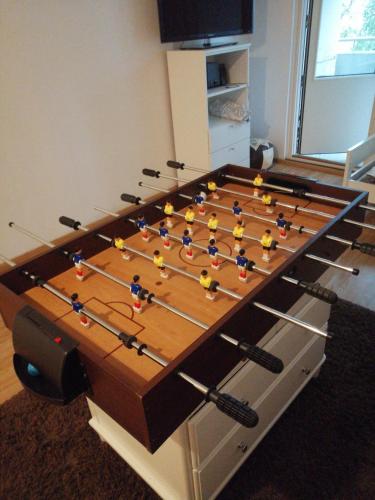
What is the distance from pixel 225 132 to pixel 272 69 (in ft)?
3.45

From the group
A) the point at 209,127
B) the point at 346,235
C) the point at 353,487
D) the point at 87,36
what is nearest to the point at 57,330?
the point at 346,235

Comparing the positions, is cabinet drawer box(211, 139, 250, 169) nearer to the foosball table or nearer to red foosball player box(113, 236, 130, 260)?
the foosball table

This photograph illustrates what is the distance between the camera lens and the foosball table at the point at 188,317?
0.83 m

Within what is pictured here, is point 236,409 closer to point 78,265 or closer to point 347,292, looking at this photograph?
point 78,265

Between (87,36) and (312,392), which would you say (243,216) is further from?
(87,36)

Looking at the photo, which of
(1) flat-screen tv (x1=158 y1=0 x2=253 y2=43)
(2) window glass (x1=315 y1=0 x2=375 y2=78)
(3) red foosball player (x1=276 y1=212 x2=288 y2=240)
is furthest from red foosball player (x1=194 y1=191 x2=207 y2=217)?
(2) window glass (x1=315 y1=0 x2=375 y2=78)

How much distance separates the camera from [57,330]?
885mm

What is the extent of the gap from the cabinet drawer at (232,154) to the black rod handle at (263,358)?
2.62 m

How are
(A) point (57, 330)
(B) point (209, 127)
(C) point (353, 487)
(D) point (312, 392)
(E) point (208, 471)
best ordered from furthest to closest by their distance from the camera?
(B) point (209, 127)
(D) point (312, 392)
(C) point (353, 487)
(E) point (208, 471)
(A) point (57, 330)

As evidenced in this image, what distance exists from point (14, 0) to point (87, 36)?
51 centimetres

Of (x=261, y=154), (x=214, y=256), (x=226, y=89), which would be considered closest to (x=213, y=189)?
(x=214, y=256)

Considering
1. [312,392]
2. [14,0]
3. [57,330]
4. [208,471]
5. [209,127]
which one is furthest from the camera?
[209,127]

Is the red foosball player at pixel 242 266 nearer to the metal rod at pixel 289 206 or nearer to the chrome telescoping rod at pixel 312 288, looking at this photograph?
the chrome telescoping rod at pixel 312 288

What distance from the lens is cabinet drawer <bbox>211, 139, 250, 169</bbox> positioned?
130 inches
